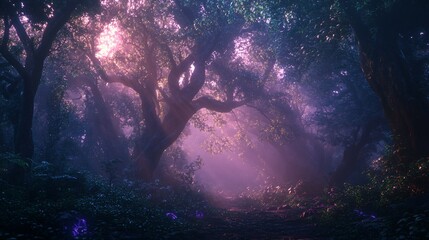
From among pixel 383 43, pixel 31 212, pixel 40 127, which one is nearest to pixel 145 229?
pixel 31 212

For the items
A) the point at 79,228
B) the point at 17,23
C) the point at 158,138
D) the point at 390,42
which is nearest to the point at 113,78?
the point at 158,138

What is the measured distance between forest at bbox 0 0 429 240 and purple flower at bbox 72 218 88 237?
0.05 meters

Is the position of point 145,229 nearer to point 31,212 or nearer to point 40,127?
point 31,212

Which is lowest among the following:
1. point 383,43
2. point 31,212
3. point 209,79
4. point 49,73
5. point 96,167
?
point 31,212

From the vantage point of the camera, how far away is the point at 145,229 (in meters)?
9.29

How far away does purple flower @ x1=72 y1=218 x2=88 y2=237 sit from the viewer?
738 cm

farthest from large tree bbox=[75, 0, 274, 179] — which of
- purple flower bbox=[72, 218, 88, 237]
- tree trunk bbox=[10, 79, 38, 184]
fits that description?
purple flower bbox=[72, 218, 88, 237]

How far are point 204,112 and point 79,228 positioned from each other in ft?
92.1

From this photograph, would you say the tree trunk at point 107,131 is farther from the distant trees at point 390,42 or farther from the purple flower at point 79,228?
the purple flower at point 79,228

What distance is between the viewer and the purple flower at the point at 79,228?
7.38m

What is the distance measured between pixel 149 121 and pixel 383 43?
16.1 m

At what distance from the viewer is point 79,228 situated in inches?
308

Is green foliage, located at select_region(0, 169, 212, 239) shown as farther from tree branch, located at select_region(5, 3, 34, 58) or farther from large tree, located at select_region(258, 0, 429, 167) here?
large tree, located at select_region(258, 0, 429, 167)

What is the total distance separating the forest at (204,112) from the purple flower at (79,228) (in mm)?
54
